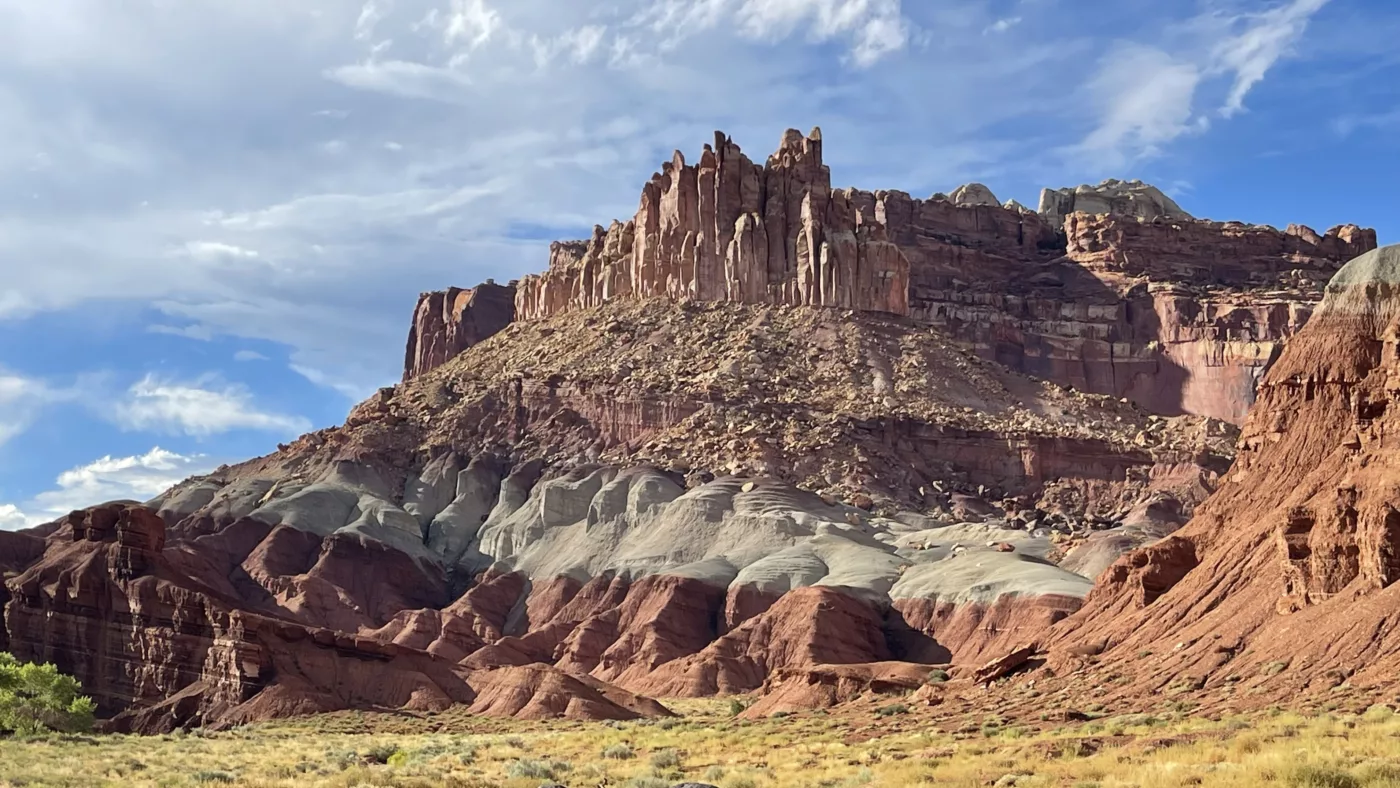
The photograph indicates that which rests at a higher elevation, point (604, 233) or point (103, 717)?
point (604, 233)

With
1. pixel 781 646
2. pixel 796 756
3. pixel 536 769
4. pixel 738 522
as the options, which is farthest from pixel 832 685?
pixel 738 522

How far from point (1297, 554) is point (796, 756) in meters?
22.4

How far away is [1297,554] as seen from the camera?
2391 inches

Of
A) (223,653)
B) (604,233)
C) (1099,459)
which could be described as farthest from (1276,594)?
(604,233)

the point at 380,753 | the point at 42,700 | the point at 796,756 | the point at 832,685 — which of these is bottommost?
the point at 42,700

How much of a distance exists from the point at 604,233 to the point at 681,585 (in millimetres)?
77658

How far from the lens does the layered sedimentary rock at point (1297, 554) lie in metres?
54.1

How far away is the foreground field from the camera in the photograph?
34.2 m

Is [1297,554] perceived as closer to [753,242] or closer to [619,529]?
[619,529]

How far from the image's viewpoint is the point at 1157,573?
239 ft

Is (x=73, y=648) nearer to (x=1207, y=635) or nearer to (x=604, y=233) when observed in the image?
(x=1207, y=635)

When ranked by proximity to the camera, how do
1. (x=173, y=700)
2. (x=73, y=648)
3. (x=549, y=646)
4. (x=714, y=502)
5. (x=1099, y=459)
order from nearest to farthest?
(x=173, y=700) → (x=73, y=648) → (x=549, y=646) → (x=714, y=502) → (x=1099, y=459)

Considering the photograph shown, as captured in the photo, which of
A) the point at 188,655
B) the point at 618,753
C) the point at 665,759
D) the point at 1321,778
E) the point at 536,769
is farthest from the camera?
the point at 188,655

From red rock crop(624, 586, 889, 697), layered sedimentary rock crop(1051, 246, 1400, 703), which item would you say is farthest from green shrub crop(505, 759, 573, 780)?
red rock crop(624, 586, 889, 697)
